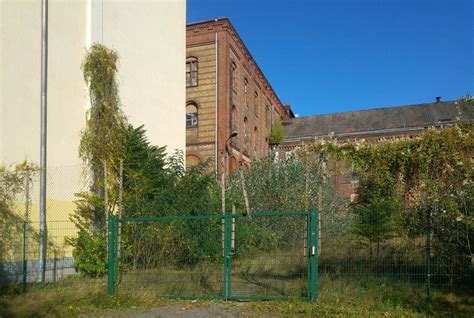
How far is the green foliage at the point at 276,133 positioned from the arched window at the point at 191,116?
13.8 m

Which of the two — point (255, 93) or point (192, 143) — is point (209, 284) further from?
point (255, 93)

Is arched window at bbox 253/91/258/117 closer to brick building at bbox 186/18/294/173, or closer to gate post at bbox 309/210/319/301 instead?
brick building at bbox 186/18/294/173

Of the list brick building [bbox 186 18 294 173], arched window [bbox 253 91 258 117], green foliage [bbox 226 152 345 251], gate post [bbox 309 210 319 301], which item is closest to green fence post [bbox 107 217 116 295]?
green foliage [bbox 226 152 345 251]

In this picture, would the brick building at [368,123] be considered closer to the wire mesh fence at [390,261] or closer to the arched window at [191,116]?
the arched window at [191,116]

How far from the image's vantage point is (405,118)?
1564 inches

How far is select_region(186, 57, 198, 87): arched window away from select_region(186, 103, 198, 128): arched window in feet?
4.47

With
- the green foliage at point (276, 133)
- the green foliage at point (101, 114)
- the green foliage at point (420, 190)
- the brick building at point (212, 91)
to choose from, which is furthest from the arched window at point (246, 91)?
the green foliage at point (420, 190)

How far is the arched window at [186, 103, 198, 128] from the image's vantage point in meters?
27.0

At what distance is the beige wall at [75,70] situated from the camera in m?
9.68

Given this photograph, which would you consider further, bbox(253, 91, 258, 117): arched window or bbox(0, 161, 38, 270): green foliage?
bbox(253, 91, 258, 117): arched window

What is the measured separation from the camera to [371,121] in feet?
135

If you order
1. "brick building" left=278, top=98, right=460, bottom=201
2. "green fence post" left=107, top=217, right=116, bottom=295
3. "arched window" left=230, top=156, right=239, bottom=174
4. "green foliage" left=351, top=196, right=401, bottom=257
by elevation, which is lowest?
"green fence post" left=107, top=217, right=116, bottom=295

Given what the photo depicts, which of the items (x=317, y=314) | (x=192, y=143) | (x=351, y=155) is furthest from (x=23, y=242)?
(x=192, y=143)

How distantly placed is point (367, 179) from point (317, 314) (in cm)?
388
